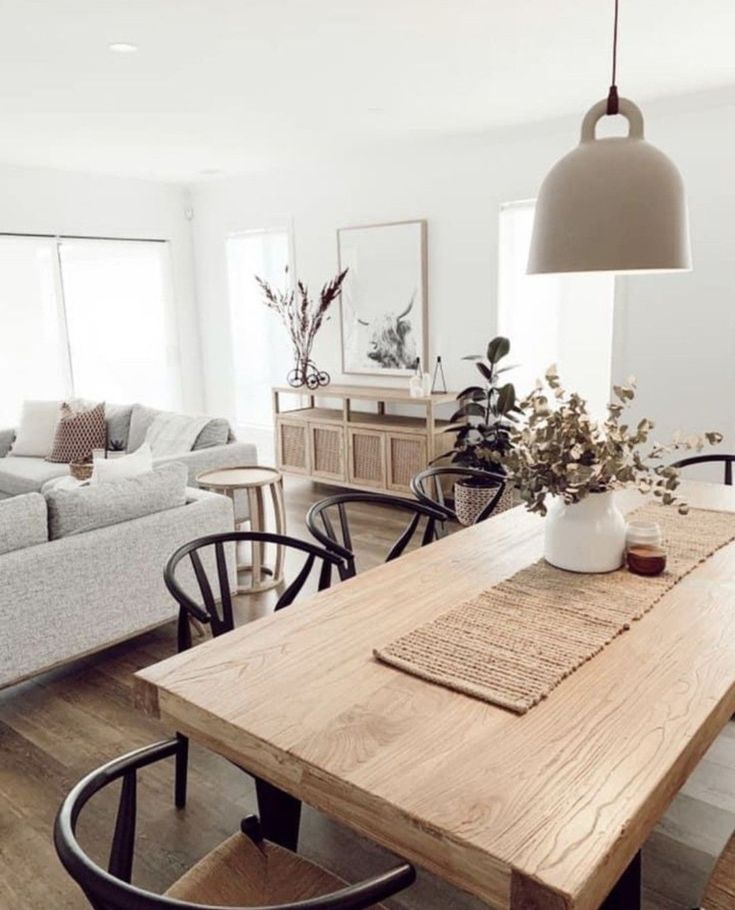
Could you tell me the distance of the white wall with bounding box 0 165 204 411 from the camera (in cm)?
586

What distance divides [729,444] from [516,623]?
328cm

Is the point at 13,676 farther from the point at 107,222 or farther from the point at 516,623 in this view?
the point at 107,222

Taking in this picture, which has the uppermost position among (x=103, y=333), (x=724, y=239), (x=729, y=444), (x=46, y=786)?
(x=724, y=239)

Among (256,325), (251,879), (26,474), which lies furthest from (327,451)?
(251,879)

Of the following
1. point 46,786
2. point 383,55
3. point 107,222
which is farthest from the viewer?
point 107,222

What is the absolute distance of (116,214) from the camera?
6438 mm

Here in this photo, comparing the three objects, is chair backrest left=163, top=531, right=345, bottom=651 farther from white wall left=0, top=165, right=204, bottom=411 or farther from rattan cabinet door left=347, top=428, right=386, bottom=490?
white wall left=0, top=165, right=204, bottom=411

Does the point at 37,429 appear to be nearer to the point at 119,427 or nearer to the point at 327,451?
the point at 119,427

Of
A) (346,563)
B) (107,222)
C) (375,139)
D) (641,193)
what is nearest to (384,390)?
(375,139)

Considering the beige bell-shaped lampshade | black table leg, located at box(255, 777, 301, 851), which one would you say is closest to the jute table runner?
black table leg, located at box(255, 777, 301, 851)

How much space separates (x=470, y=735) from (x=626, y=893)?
565 mm

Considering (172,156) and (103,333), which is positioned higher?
(172,156)

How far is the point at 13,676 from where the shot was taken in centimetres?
270

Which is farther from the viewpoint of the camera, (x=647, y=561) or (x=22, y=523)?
(x=22, y=523)
